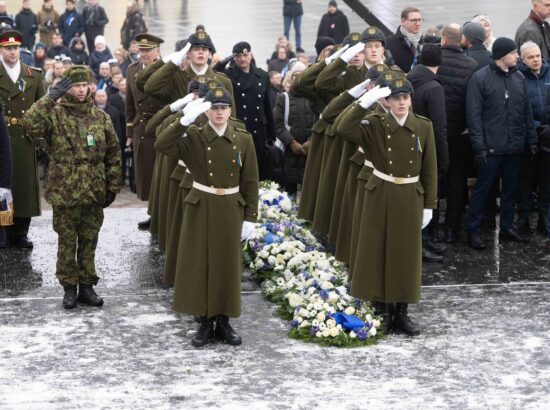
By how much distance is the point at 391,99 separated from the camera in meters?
8.99


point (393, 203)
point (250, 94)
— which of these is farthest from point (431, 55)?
point (250, 94)

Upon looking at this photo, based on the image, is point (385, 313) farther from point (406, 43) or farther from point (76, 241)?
point (406, 43)

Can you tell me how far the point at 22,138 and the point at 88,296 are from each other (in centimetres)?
237

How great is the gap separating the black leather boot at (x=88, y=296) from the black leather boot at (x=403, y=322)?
2.32 meters

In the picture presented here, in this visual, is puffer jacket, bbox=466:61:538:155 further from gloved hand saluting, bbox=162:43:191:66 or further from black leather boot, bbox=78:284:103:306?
black leather boot, bbox=78:284:103:306

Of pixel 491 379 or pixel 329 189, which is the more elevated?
pixel 329 189

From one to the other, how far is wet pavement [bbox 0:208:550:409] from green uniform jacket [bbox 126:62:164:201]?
1627 millimetres

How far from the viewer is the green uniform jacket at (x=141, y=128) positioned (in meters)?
11.9

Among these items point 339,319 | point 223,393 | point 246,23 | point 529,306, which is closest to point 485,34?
point 529,306

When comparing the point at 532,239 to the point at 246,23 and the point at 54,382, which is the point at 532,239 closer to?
the point at 54,382

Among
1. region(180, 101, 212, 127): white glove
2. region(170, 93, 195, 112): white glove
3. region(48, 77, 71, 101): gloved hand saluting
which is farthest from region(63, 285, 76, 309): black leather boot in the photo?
region(180, 101, 212, 127): white glove

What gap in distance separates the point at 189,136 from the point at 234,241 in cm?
81

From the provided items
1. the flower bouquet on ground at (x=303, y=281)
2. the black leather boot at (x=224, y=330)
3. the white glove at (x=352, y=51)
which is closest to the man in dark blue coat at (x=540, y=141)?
the white glove at (x=352, y=51)

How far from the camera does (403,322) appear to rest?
359 inches
